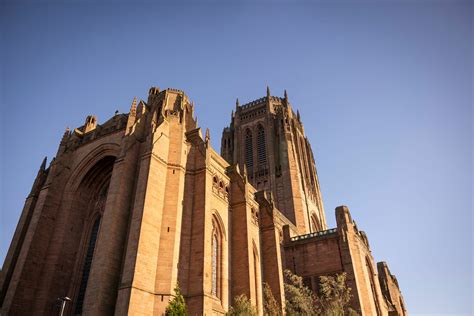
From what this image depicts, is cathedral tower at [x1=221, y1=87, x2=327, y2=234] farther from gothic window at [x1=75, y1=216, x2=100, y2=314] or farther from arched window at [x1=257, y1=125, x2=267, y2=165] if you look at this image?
gothic window at [x1=75, y1=216, x2=100, y2=314]

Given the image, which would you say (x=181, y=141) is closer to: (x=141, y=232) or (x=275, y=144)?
(x=141, y=232)

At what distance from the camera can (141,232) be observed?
1797 centimetres

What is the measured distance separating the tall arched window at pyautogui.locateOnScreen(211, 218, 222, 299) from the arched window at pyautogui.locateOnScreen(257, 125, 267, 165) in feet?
85.3

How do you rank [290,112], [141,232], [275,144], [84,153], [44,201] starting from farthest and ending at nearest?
[290,112] → [275,144] → [84,153] → [44,201] → [141,232]

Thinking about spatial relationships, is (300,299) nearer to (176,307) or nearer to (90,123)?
(176,307)

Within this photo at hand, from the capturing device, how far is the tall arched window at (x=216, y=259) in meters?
22.3

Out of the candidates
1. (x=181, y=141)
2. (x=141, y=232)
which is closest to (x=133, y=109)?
(x=181, y=141)

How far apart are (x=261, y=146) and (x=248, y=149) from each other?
199cm

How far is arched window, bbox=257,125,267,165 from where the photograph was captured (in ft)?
164

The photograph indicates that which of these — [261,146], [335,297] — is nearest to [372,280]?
[335,297]

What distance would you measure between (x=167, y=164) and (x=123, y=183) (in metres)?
2.80

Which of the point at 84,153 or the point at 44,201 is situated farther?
the point at 84,153

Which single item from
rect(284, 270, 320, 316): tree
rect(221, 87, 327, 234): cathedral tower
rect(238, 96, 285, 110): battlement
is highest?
rect(238, 96, 285, 110): battlement

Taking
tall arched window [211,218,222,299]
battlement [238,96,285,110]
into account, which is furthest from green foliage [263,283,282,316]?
battlement [238,96,285,110]
